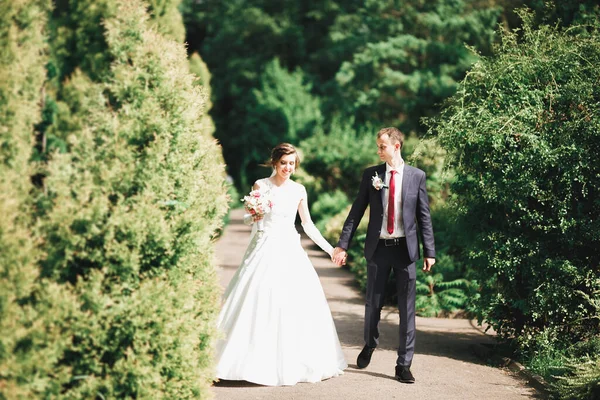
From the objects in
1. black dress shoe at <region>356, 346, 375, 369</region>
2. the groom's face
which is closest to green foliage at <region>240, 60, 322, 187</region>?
the groom's face

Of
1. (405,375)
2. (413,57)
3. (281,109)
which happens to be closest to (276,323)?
(405,375)

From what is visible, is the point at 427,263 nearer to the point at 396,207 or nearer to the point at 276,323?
the point at 396,207

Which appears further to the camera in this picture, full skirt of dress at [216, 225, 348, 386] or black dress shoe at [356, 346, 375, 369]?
black dress shoe at [356, 346, 375, 369]

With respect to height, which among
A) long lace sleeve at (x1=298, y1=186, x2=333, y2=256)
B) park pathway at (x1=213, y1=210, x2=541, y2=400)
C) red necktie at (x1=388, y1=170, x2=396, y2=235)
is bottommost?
park pathway at (x1=213, y1=210, x2=541, y2=400)

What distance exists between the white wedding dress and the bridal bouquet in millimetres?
74

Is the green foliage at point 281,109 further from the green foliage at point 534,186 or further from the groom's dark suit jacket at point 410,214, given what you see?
the groom's dark suit jacket at point 410,214

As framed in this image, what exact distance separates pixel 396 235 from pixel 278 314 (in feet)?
4.79

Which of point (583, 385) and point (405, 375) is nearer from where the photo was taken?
point (583, 385)

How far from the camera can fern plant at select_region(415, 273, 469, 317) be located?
10961 millimetres

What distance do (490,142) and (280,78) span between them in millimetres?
32403

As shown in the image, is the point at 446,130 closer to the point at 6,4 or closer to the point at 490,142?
the point at 490,142

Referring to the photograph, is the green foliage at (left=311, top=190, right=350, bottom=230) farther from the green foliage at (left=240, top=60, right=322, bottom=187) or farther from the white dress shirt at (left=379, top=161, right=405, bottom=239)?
the green foliage at (left=240, top=60, right=322, bottom=187)

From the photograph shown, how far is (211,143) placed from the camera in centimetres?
602

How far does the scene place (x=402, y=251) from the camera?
7176 millimetres
